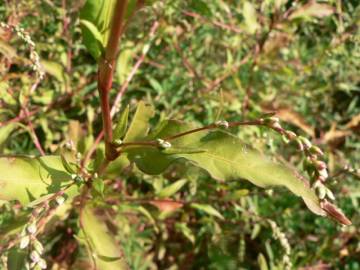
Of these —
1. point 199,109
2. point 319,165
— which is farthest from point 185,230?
point 319,165

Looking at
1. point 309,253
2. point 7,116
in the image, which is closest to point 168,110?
point 7,116

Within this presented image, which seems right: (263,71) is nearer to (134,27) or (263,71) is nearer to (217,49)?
(217,49)

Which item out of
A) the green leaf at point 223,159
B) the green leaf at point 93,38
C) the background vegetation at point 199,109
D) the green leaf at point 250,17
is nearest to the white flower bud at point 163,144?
the green leaf at point 223,159

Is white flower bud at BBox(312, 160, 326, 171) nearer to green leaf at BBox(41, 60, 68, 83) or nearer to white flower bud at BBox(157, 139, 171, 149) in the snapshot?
white flower bud at BBox(157, 139, 171, 149)

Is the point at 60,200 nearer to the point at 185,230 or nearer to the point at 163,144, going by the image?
the point at 163,144

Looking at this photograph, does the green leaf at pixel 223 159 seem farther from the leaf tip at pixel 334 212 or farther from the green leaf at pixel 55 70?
the green leaf at pixel 55 70
